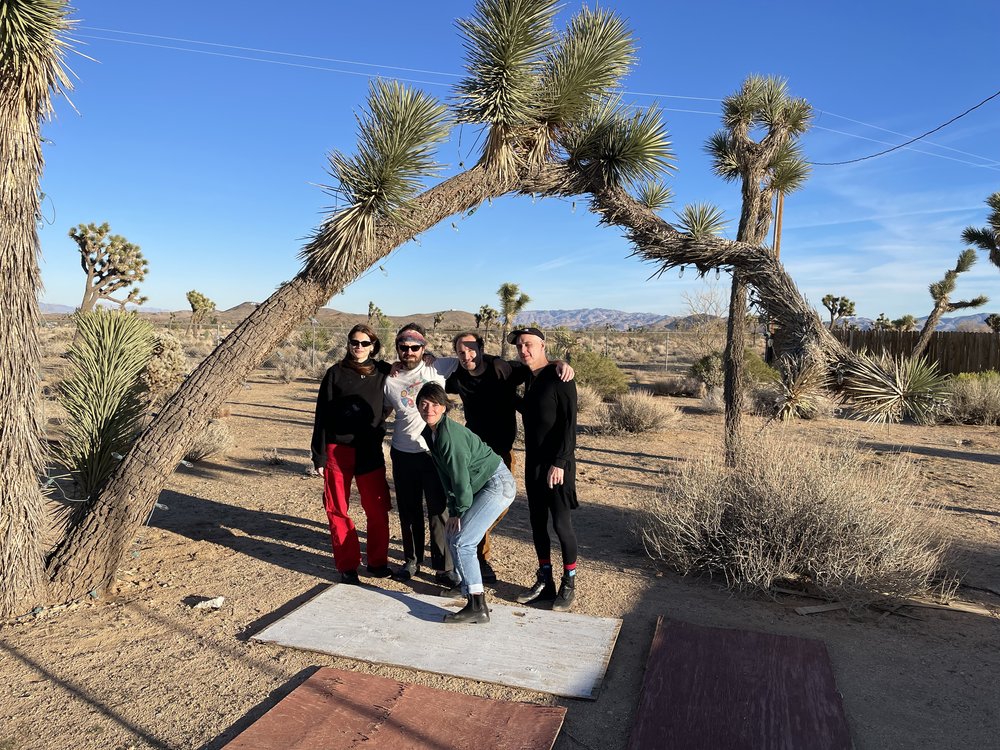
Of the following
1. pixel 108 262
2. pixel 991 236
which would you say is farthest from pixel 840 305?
pixel 108 262

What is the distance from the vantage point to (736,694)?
3.66 meters

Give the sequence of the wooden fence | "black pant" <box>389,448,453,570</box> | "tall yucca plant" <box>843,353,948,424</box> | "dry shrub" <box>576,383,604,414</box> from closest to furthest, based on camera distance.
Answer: "black pant" <box>389,448,453,570</box>
"tall yucca plant" <box>843,353,948,424</box>
"dry shrub" <box>576,383,604,414</box>
the wooden fence

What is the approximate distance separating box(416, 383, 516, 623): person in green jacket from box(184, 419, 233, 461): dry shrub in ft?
21.1

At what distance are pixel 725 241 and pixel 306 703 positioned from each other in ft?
18.0

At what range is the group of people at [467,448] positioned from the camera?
4.52m

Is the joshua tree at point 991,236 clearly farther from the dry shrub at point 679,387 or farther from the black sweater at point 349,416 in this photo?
the black sweater at point 349,416

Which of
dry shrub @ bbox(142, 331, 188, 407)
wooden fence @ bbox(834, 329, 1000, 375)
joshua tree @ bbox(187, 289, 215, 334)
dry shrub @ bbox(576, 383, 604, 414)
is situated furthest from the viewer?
joshua tree @ bbox(187, 289, 215, 334)

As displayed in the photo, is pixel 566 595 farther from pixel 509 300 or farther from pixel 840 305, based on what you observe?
pixel 840 305

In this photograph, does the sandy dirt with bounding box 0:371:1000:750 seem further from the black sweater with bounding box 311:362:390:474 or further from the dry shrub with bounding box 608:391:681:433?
the dry shrub with bounding box 608:391:681:433

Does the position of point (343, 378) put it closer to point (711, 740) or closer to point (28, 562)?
point (28, 562)

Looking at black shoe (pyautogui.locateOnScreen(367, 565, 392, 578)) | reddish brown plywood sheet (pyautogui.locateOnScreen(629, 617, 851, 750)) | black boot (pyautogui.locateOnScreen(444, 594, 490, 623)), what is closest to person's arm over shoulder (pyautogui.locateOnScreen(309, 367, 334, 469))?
black shoe (pyautogui.locateOnScreen(367, 565, 392, 578))

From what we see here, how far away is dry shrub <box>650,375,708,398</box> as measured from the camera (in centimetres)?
2009

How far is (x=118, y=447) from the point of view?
532cm

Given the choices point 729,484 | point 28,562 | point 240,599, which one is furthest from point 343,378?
point 729,484
